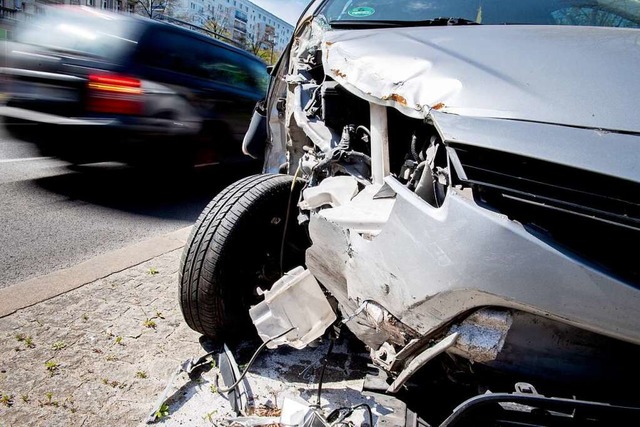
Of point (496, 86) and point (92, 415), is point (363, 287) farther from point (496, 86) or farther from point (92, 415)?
point (92, 415)

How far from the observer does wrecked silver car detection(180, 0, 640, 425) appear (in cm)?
102

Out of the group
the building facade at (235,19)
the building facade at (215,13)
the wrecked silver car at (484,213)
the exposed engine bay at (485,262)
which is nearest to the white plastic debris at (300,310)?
the wrecked silver car at (484,213)

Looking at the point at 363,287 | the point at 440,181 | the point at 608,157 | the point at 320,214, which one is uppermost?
the point at 608,157

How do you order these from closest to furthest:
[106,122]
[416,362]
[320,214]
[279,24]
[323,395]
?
[416,362]
[320,214]
[323,395]
[106,122]
[279,24]

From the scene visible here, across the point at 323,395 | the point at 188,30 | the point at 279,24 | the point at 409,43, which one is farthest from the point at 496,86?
the point at 279,24

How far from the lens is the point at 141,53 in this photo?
435 cm

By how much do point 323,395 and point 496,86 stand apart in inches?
58.4

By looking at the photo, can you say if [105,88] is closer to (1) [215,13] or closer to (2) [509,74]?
(2) [509,74]

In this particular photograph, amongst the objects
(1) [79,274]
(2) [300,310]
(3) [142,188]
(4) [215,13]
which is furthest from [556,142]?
(4) [215,13]

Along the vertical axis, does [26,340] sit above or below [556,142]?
below

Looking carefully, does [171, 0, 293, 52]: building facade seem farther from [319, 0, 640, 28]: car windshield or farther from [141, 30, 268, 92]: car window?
[319, 0, 640, 28]: car windshield

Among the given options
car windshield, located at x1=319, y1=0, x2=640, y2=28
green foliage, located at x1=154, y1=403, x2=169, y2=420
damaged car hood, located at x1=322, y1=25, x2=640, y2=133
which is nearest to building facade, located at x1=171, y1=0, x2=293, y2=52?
car windshield, located at x1=319, y1=0, x2=640, y2=28

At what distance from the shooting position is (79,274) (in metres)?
2.79

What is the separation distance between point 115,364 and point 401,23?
2128 millimetres
